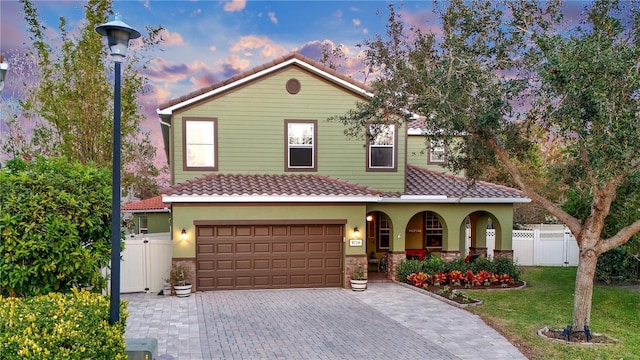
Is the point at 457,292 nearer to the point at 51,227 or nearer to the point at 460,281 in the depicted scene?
the point at 460,281

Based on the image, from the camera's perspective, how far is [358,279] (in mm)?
14492

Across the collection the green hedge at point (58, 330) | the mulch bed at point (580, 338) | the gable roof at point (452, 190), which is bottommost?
the mulch bed at point (580, 338)

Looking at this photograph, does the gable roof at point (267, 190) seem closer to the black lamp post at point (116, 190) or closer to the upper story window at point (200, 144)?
the upper story window at point (200, 144)

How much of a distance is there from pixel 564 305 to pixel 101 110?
1606 cm

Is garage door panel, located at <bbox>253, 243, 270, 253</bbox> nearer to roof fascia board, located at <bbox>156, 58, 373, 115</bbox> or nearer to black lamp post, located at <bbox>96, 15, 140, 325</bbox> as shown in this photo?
roof fascia board, located at <bbox>156, 58, 373, 115</bbox>

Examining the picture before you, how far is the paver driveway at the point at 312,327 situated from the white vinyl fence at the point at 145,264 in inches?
22.2

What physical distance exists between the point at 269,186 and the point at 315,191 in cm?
148

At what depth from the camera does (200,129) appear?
14859mm

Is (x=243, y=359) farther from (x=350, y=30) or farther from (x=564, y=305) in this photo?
(x=350, y=30)

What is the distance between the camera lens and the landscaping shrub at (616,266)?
15.5m

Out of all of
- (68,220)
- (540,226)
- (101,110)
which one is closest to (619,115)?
(68,220)

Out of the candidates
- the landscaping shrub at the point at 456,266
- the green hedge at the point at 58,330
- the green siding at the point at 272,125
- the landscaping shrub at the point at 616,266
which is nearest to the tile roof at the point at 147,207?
the green siding at the point at 272,125

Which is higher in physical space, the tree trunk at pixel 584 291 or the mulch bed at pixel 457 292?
the tree trunk at pixel 584 291

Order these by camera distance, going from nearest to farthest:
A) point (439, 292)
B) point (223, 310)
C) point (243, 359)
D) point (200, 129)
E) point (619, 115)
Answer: point (619, 115), point (243, 359), point (223, 310), point (439, 292), point (200, 129)
